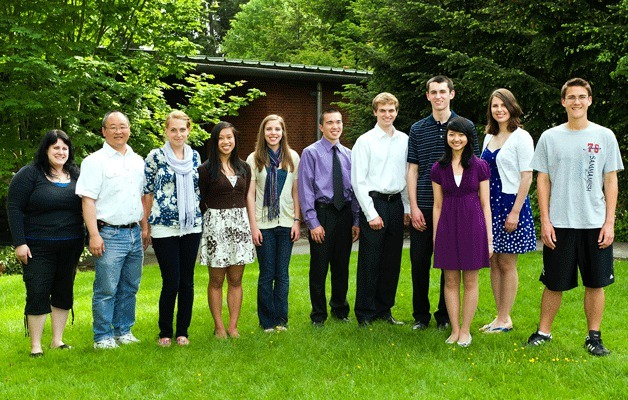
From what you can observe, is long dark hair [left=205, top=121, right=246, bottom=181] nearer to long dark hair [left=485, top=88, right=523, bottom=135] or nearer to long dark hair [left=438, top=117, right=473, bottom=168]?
long dark hair [left=438, top=117, right=473, bottom=168]

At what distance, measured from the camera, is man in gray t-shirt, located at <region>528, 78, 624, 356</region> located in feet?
16.7

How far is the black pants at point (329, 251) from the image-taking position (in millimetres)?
6234

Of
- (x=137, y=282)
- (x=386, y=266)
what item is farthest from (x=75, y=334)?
(x=386, y=266)

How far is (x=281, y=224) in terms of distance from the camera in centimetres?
607

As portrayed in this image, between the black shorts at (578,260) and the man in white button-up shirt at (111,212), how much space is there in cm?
328

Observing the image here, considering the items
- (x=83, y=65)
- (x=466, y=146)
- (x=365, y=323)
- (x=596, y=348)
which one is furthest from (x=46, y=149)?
(x=83, y=65)

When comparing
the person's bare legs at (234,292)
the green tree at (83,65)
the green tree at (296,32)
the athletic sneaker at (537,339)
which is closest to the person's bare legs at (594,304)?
the athletic sneaker at (537,339)

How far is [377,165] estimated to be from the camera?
6055mm

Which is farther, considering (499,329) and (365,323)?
(365,323)

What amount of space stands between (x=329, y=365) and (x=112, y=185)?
7.13 feet

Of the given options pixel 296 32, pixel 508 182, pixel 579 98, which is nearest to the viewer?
pixel 579 98

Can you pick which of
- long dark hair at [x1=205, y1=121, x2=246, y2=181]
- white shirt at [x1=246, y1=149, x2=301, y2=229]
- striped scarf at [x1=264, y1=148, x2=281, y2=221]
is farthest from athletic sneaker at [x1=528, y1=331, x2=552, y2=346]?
long dark hair at [x1=205, y1=121, x2=246, y2=181]

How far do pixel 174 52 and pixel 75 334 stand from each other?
22.4 feet

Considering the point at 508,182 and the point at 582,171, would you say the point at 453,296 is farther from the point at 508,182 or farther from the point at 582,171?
the point at 582,171
